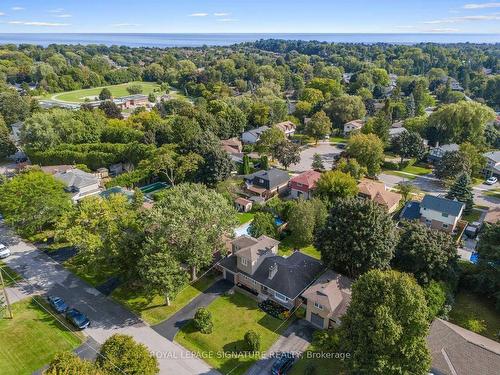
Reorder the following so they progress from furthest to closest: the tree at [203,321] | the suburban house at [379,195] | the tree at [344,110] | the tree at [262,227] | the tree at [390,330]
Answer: the tree at [344,110] → the suburban house at [379,195] → the tree at [262,227] → the tree at [203,321] → the tree at [390,330]

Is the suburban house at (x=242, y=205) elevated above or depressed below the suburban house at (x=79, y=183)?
below

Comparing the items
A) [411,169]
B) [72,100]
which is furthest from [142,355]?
[72,100]

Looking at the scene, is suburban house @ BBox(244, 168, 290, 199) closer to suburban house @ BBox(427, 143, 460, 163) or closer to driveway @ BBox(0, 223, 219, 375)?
driveway @ BBox(0, 223, 219, 375)

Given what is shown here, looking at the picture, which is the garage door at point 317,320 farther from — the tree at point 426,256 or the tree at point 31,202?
the tree at point 31,202

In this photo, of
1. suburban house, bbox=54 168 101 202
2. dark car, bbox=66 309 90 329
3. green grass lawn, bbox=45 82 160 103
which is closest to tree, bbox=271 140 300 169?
suburban house, bbox=54 168 101 202

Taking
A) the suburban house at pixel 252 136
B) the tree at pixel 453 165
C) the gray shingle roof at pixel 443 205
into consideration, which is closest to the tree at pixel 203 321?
the gray shingle roof at pixel 443 205

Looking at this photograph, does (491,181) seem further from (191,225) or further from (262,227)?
(191,225)
